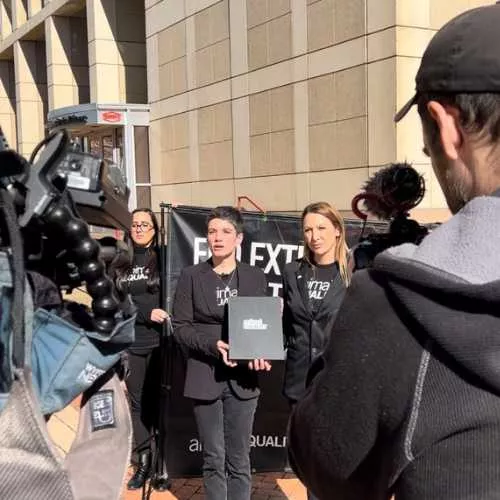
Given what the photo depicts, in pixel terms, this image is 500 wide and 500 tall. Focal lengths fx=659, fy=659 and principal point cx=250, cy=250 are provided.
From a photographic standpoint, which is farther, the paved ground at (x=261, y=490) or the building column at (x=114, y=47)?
the building column at (x=114, y=47)

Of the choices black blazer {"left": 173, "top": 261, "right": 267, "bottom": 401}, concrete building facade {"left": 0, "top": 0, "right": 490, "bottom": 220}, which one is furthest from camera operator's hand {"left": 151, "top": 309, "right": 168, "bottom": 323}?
concrete building facade {"left": 0, "top": 0, "right": 490, "bottom": 220}

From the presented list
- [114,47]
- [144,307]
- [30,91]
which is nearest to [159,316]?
[144,307]

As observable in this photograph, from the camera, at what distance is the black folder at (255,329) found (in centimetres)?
371

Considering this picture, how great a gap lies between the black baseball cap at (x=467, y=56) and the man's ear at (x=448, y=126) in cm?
3

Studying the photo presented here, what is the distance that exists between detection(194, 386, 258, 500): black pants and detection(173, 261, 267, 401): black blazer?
0.23ft

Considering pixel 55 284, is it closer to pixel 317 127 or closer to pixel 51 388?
pixel 51 388

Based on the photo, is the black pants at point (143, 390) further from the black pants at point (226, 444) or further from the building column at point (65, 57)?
the building column at point (65, 57)

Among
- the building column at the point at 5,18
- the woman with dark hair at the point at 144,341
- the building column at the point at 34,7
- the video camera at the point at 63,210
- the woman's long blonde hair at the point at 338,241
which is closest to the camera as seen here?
the video camera at the point at 63,210

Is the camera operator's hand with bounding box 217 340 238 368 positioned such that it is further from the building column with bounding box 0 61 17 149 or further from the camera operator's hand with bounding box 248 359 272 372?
the building column with bounding box 0 61 17 149

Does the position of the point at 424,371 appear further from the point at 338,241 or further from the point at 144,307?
the point at 144,307

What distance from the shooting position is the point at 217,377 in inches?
150

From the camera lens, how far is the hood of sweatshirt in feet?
2.79

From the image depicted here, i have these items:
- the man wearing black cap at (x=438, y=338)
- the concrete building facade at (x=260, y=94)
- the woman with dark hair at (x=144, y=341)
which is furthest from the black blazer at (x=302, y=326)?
the concrete building facade at (x=260, y=94)

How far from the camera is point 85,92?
19.6 m
